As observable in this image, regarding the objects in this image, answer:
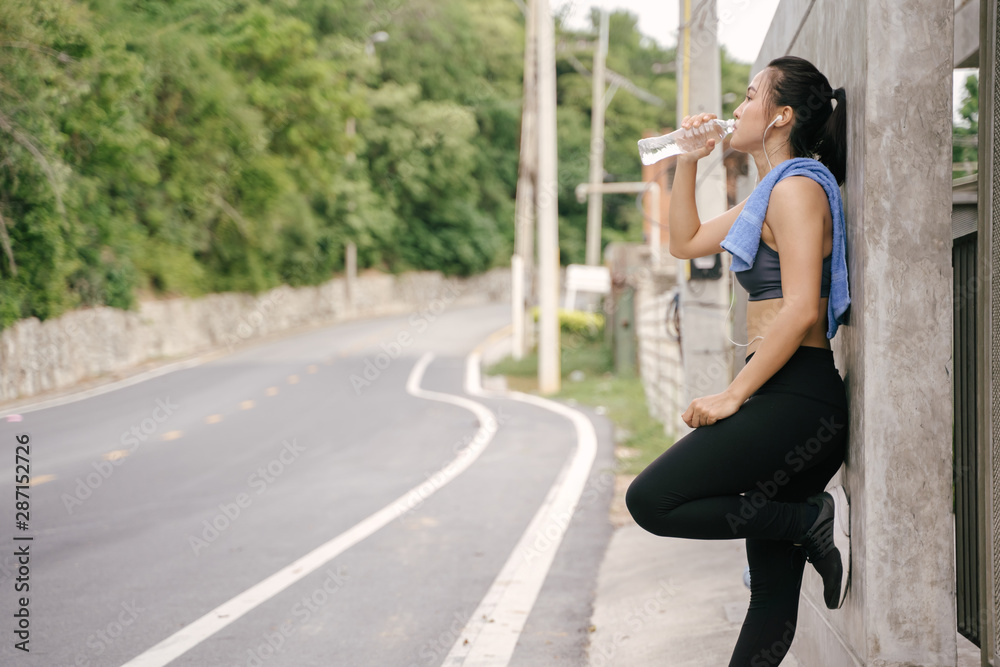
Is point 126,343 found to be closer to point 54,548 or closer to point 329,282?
point 54,548

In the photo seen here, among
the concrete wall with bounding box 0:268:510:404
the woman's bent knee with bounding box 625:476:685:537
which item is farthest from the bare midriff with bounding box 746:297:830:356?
the concrete wall with bounding box 0:268:510:404

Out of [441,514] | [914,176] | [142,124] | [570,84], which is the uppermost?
[570,84]

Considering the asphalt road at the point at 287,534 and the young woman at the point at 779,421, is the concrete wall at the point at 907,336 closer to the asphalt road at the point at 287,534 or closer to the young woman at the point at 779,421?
the young woman at the point at 779,421

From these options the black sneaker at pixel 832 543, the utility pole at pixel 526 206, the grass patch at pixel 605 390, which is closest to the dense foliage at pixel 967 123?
the grass patch at pixel 605 390

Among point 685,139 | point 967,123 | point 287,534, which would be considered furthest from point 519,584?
point 967,123

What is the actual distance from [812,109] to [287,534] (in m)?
4.55

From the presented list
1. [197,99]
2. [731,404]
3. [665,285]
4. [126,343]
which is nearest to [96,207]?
[126,343]

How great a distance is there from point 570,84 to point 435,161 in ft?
64.5

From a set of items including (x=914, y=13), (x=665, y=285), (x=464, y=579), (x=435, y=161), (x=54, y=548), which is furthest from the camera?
(x=435, y=161)

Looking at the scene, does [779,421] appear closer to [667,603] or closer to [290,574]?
[667,603]

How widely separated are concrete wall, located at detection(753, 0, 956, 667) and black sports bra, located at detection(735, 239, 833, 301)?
0.20 meters

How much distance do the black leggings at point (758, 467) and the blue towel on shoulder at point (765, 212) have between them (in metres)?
0.20

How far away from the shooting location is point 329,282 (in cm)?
3841

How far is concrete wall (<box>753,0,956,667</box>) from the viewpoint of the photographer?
2.44 m
